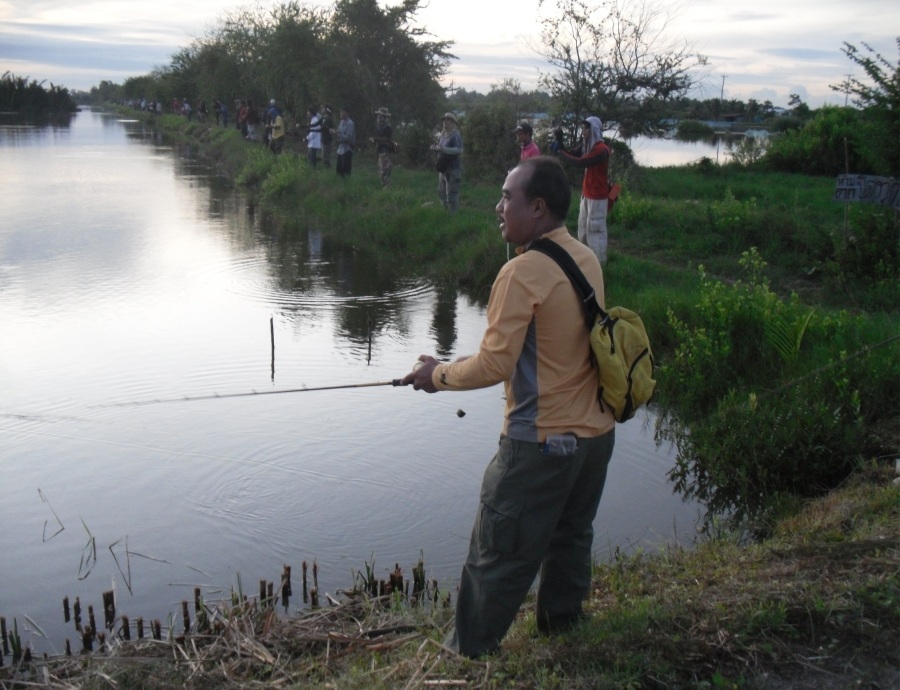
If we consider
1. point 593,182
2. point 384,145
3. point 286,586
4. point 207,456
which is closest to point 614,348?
point 286,586

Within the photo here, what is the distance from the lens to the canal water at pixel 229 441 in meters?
5.43

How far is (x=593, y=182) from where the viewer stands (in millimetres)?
11109

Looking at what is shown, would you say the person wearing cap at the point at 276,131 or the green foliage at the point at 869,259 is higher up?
the person wearing cap at the point at 276,131

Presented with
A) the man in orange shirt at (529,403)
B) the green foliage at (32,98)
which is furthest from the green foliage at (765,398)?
the green foliage at (32,98)

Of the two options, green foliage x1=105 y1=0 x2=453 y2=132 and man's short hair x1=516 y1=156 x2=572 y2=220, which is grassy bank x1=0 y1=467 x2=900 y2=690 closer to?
man's short hair x1=516 y1=156 x2=572 y2=220

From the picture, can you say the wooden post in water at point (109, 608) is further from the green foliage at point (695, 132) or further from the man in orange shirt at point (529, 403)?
the green foliage at point (695, 132)

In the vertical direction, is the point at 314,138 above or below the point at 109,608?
above

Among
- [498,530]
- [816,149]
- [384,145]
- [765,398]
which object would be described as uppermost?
[816,149]

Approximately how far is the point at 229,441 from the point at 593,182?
18.7 feet

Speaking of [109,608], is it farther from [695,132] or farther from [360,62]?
[695,132]

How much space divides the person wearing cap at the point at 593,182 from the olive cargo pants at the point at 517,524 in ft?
24.5

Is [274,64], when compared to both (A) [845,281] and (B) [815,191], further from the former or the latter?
(A) [845,281]

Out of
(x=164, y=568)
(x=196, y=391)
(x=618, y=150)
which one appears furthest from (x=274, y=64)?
(x=164, y=568)

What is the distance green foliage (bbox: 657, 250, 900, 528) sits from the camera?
6.14 metres
